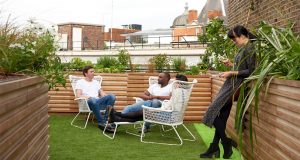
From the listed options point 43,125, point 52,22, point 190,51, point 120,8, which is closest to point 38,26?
point 52,22

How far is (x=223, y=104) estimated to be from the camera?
204 inches

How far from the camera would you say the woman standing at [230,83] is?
16.0 ft

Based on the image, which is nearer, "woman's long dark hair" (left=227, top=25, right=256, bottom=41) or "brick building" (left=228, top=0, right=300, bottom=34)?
"woman's long dark hair" (left=227, top=25, right=256, bottom=41)

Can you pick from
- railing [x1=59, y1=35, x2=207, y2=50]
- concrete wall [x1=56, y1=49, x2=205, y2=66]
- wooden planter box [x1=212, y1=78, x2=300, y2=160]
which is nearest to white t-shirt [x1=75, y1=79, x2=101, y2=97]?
wooden planter box [x1=212, y1=78, x2=300, y2=160]

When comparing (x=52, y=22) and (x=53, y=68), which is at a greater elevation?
(x=52, y=22)

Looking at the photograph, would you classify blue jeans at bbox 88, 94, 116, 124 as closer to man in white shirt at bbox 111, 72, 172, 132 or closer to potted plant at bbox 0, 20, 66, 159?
man in white shirt at bbox 111, 72, 172, 132

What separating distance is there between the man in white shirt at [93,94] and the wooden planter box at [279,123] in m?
3.84

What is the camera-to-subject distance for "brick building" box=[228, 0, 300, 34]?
5441 mm

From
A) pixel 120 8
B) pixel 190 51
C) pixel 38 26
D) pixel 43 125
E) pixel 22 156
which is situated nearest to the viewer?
pixel 22 156

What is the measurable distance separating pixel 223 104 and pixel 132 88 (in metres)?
4.08

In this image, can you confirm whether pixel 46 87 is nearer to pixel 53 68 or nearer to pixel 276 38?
pixel 53 68

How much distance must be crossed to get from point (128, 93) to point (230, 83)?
4.22 m

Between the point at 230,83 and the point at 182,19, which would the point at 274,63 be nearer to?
the point at 230,83

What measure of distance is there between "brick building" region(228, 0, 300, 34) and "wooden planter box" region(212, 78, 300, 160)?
3.16 feet
